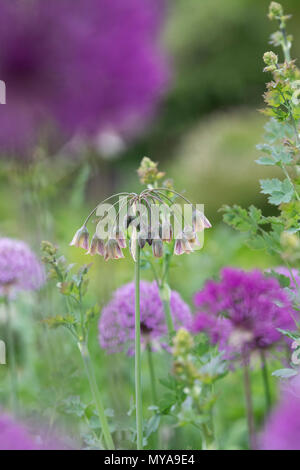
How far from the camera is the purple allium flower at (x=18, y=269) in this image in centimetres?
57

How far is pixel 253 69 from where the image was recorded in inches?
223

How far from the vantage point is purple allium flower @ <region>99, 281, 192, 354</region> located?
50cm

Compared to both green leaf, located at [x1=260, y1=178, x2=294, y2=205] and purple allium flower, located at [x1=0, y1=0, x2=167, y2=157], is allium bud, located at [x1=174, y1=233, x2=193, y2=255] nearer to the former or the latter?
green leaf, located at [x1=260, y1=178, x2=294, y2=205]

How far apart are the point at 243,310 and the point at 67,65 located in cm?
31

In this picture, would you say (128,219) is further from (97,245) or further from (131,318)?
(131,318)

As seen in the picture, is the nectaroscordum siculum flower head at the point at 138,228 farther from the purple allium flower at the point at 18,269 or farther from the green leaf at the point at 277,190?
the purple allium flower at the point at 18,269

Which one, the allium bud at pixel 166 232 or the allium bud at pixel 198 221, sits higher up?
the allium bud at pixel 198 221

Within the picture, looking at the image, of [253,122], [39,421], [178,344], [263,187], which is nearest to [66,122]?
[178,344]

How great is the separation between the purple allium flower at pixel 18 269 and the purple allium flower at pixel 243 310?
19 centimetres

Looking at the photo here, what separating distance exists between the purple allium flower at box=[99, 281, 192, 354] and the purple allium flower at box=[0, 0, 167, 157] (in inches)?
12.5

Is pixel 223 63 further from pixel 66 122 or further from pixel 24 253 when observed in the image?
pixel 66 122

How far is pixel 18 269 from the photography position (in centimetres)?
57

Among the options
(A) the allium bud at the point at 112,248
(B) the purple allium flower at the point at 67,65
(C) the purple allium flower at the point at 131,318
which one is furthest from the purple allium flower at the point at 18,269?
(B) the purple allium flower at the point at 67,65

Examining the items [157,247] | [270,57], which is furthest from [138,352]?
[270,57]
